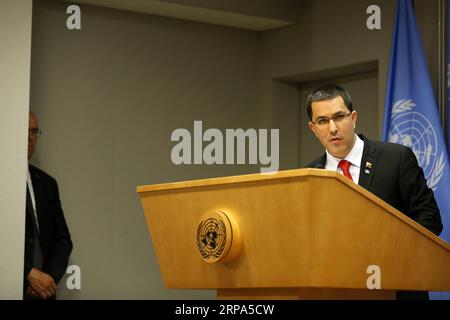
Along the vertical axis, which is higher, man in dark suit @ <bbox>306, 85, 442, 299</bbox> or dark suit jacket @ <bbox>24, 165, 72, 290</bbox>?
man in dark suit @ <bbox>306, 85, 442, 299</bbox>

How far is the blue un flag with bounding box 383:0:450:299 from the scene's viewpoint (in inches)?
170

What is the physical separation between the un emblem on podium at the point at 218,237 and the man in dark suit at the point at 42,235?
8.01 feet

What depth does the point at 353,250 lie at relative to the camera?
2062 mm

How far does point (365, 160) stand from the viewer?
2779mm

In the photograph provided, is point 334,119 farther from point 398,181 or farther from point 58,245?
point 58,245

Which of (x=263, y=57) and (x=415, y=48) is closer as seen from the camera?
(x=415, y=48)

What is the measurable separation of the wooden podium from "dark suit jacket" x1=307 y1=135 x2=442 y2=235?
42 cm

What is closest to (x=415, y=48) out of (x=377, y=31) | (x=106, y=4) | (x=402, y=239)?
(x=377, y=31)

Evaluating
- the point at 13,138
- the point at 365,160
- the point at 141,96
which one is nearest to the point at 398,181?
the point at 365,160

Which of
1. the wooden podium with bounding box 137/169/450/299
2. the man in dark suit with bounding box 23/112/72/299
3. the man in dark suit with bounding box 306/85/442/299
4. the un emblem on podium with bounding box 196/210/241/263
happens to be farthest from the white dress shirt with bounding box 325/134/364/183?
the man in dark suit with bounding box 23/112/72/299

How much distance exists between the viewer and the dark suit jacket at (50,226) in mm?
4613

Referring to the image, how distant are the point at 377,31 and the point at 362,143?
2.30 m

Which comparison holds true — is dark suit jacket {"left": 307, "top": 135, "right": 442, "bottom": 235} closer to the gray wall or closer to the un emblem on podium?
the un emblem on podium
